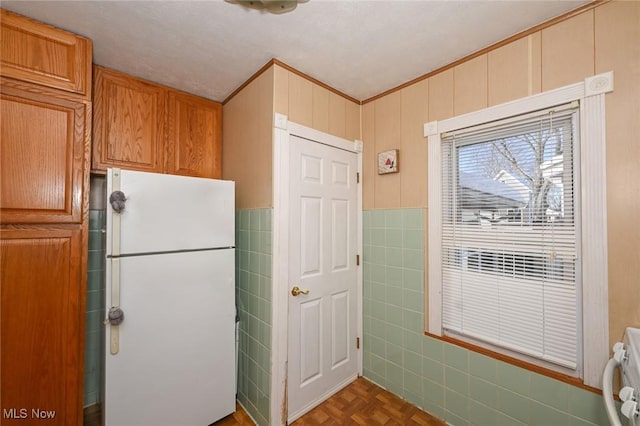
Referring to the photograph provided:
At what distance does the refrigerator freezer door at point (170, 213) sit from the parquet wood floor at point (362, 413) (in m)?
1.25

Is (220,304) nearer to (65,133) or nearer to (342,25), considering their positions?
(65,133)

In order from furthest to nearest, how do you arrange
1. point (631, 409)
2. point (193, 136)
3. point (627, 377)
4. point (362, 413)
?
point (193, 136) < point (362, 413) < point (627, 377) < point (631, 409)

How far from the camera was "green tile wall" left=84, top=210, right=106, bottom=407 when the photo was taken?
1811mm

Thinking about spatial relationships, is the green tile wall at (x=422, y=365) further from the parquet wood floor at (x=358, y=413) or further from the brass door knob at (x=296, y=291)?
the brass door knob at (x=296, y=291)

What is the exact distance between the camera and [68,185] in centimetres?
136

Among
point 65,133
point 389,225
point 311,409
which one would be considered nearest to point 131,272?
point 65,133

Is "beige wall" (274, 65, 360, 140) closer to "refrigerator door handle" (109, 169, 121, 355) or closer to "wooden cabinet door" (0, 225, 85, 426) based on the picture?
"refrigerator door handle" (109, 169, 121, 355)

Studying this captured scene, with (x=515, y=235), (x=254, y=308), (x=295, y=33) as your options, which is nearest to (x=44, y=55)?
(x=295, y=33)

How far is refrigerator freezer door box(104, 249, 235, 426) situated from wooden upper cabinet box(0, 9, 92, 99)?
0.97 m

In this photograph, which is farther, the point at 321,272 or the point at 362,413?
the point at 321,272

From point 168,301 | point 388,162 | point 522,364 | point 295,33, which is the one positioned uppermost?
point 295,33

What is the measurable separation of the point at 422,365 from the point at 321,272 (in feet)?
3.13

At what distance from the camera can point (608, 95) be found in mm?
1212

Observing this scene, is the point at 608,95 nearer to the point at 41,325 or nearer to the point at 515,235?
the point at 515,235
